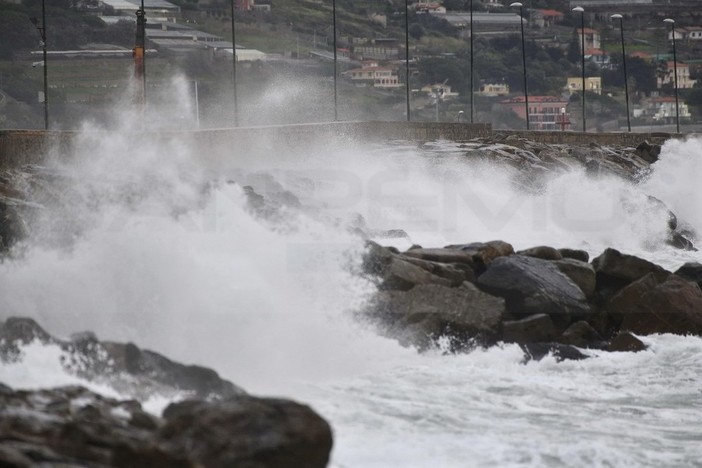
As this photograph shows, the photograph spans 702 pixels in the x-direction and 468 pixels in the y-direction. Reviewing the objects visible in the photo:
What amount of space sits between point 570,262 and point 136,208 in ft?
16.3

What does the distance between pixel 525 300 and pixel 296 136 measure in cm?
1577

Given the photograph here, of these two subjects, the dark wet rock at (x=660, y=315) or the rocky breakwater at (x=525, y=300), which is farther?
the dark wet rock at (x=660, y=315)

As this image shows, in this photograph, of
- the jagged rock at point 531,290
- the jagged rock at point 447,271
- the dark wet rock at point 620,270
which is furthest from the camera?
the dark wet rock at point 620,270

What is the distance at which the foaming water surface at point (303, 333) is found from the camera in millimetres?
10078

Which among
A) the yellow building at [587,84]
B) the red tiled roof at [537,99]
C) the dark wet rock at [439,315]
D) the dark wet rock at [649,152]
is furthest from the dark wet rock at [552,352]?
the yellow building at [587,84]

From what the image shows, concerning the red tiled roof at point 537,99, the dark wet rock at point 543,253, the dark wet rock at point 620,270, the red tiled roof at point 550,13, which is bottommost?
the dark wet rock at point 620,270

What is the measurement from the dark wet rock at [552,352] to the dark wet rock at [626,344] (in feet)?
1.57

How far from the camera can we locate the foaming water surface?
33.1 ft

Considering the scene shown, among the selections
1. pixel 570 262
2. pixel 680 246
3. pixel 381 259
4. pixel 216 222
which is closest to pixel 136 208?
pixel 216 222

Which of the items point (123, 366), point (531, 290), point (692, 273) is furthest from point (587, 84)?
point (123, 366)

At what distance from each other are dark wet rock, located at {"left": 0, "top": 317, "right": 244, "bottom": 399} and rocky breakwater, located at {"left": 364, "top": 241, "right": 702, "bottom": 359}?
10.5ft

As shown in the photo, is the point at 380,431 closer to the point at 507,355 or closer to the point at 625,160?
the point at 507,355

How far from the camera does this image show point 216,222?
15.9 m

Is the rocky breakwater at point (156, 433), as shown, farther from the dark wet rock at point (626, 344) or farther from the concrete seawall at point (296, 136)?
the concrete seawall at point (296, 136)
